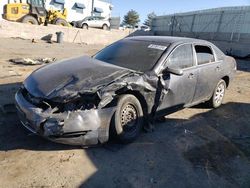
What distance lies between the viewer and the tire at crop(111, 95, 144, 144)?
13.4ft

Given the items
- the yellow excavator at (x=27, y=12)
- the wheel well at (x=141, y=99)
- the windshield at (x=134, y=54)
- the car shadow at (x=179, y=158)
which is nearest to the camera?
the car shadow at (x=179, y=158)

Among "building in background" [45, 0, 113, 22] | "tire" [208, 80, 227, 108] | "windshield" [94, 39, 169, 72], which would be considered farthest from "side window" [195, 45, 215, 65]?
"building in background" [45, 0, 113, 22]

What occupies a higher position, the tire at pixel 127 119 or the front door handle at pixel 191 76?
the front door handle at pixel 191 76

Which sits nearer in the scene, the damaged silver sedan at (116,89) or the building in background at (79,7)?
the damaged silver sedan at (116,89)

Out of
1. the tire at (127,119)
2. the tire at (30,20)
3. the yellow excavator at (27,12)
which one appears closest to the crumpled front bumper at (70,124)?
the tire at (127,119)

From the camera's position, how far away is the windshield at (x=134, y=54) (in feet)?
15.7

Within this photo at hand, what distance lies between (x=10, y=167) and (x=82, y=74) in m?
1.60

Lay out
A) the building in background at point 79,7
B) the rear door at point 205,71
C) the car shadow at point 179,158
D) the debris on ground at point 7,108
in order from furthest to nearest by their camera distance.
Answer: the building in background at point 79,7
the rear door at point 205,71
the debris on ground at point 7,108
the car shadow at point 179,158

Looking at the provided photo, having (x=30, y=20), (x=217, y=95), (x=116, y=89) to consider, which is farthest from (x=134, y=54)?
(x=30, y=20)

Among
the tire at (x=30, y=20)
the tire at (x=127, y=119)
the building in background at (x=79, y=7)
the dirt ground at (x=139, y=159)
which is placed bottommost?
the dirt ground at (x=139, y=159)

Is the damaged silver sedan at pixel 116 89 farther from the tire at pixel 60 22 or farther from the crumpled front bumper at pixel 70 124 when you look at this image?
the tire at pixel 60 22

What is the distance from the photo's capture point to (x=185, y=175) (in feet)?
12.3

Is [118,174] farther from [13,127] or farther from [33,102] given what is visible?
[13,127]

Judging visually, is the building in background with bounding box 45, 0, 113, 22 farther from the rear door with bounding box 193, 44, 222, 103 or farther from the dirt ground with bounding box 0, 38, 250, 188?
the dirt ground with bounding box 0, 38, 250, 188
